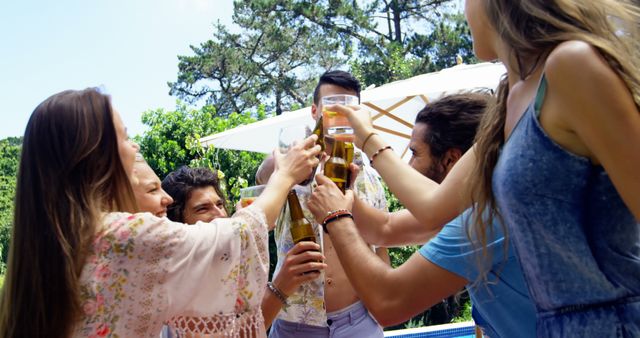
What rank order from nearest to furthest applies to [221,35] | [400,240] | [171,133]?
1. [400,240]
2. [171,133]
3. [221,35]

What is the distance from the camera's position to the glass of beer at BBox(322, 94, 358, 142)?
238 cm

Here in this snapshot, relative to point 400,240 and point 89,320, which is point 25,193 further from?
point 400,240

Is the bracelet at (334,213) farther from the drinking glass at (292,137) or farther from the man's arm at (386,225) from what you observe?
the man's arm at (386,225)

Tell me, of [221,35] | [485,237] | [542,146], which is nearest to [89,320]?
[485,237]

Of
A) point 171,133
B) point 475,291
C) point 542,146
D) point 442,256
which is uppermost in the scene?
point 542,146

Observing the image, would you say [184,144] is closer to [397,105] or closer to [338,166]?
[397,105]

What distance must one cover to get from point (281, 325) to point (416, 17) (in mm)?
26171

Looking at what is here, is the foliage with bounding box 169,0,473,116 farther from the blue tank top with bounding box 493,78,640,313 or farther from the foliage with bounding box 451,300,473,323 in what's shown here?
the blue tank top with bounding box 493,78,640,313

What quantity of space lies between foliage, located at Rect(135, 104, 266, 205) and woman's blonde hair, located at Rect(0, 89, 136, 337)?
10343 millimetres

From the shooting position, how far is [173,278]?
179 cm

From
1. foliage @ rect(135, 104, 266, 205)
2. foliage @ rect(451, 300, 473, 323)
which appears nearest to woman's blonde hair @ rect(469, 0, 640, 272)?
foliage @ rect(451, 300, 473, 323)

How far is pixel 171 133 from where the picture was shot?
571 inches

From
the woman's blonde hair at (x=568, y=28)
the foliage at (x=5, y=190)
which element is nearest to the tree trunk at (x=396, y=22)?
the foliage at (x=5, y=190)

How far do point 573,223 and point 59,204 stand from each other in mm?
1429
